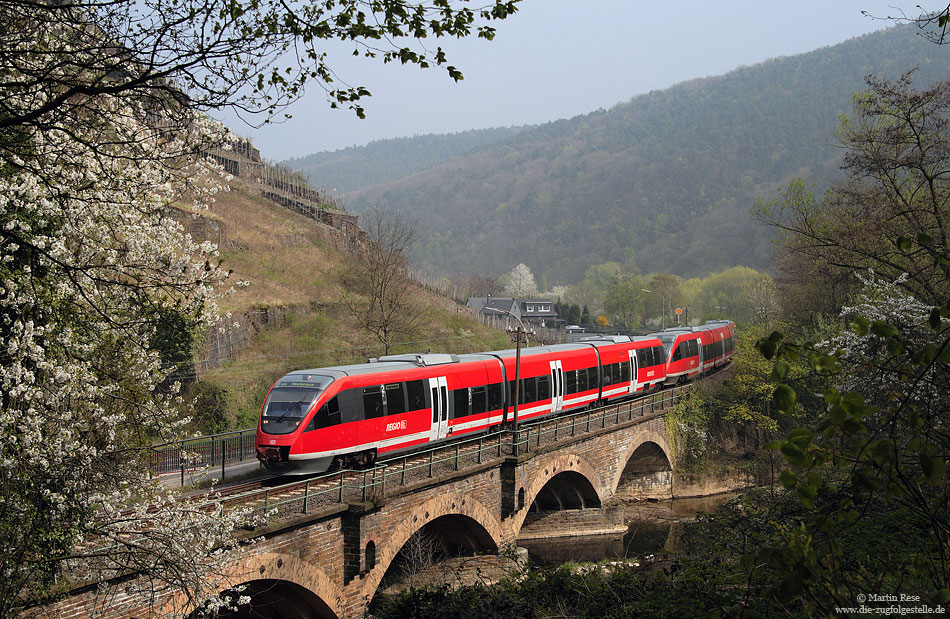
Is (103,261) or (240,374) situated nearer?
(103,261)

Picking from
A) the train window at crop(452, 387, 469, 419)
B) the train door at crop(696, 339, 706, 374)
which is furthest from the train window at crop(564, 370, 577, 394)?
the train door at crop(696, 339, 706, 374)

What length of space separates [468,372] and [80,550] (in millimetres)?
13750

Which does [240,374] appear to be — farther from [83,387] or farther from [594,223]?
[594,223]

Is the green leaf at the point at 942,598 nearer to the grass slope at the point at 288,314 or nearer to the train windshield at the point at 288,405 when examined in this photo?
the train windshield at the point at 288,405

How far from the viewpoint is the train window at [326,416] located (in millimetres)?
16688

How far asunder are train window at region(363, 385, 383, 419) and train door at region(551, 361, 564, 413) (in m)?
10.5

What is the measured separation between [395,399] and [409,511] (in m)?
2.96

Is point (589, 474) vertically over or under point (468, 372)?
under

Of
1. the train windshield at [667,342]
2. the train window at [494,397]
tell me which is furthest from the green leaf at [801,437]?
the train windshield at [667,342]

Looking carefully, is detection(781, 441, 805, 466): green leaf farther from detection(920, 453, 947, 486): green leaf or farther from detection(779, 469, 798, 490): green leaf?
detection(920, 453, 947, 486): green leaf

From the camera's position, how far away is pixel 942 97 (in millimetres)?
18125

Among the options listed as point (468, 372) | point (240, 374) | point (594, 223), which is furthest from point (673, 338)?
point (594, 223)

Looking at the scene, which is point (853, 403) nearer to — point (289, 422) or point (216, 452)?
point (289, 422)

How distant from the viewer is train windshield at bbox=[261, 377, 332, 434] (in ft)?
54.3
